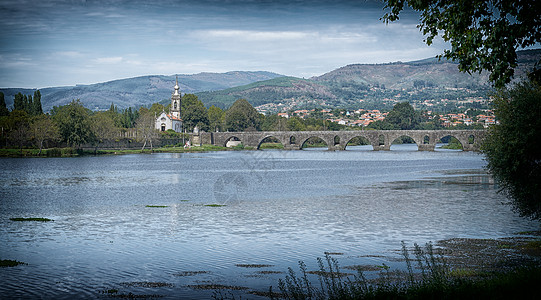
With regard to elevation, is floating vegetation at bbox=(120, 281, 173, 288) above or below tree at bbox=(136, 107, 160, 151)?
below

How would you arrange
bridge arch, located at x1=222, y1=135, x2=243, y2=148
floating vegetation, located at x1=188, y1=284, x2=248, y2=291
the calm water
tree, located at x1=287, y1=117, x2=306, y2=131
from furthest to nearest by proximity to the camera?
tree, located at x1=287, y1=117, x2=306, y2=131 < bridge arch, located at x1=222, y1=135, x2=243, y2=148 < the calm water < floating vegetation, located at x1=188, y1=284, x2=248, y2=291

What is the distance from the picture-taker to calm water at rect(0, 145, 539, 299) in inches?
667

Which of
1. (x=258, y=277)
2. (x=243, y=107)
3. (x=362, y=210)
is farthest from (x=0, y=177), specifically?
(x=243, y=107)

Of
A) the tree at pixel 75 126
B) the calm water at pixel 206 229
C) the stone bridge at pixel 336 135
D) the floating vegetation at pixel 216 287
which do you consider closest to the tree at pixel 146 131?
the stone bridge at pixel 336 135

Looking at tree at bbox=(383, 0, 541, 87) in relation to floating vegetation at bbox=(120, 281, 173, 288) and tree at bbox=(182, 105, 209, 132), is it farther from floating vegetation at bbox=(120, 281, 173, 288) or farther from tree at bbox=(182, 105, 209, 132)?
tree at bbox=(182, 105, 209, 132)

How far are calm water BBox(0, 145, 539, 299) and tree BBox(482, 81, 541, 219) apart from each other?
2.05 meters

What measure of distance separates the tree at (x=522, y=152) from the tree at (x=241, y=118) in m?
148

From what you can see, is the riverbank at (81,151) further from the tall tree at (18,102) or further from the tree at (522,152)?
the tree at (522,152)

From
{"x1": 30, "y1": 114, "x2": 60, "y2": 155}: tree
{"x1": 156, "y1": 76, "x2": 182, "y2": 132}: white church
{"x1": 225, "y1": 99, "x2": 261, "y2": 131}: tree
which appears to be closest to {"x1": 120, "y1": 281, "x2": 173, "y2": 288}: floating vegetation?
{"x1": 30, "y1": 114, "x2": 60, "y2": 155}: tree

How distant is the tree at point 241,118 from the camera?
562ft

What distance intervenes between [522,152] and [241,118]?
151 meters

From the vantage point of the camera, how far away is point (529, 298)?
431 inches

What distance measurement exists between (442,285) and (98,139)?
114007mm

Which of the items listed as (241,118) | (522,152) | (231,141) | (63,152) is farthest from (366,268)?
(231,141)
